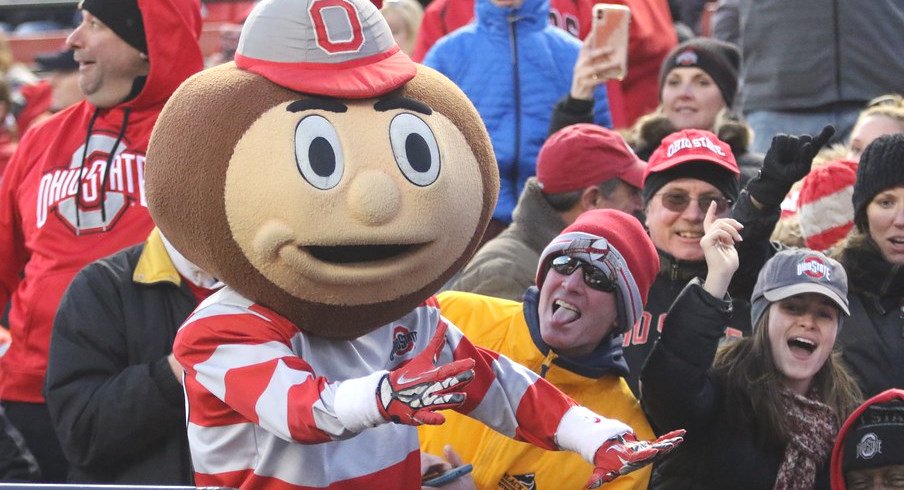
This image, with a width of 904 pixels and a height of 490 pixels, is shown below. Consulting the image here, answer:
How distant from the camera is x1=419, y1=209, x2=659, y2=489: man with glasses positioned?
142 inches

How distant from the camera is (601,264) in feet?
12.1

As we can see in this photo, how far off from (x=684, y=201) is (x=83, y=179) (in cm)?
175

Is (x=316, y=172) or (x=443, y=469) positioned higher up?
(x=316, y=172)

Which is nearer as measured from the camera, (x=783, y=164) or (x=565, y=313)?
(x=565, y=313)

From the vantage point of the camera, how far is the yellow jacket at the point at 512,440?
3582mm

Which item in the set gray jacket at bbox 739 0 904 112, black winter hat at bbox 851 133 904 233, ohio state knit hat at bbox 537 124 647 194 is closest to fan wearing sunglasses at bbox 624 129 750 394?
ohio state knit hat at bbox 537 124 647 194

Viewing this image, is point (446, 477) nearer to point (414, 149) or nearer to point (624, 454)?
point (624, 454)

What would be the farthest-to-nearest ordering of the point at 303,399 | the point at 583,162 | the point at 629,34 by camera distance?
the point at 629,34 < the point at 583,162 < the point at 303,399

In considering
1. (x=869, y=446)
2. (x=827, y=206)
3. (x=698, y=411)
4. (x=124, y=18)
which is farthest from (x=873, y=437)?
(x=124, y=18)

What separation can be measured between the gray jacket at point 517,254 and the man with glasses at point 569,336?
696mm

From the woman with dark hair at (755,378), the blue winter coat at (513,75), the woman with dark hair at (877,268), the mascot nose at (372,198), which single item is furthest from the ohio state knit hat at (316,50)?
the blue winter coat at (513,75)

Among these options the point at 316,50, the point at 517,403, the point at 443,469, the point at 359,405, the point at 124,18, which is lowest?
the point at 443,469

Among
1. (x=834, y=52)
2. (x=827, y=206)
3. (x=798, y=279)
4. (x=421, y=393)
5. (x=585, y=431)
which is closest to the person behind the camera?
(x=421, y=393)

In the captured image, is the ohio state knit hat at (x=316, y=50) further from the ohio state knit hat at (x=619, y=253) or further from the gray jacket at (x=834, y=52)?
the gray jacket at (x=834, y=52)
